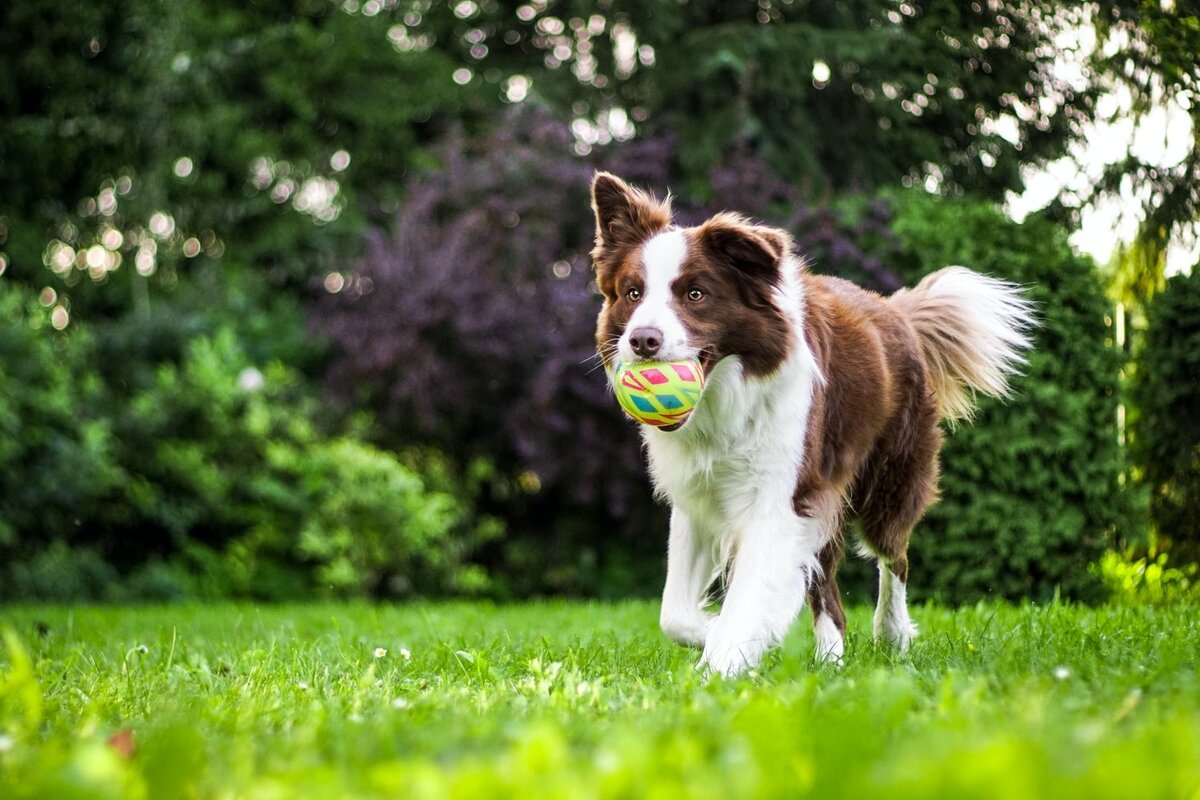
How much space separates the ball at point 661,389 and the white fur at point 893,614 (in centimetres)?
141

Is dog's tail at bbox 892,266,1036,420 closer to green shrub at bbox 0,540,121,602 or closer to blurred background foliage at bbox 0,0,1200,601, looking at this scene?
blurred background foliage at bbox 0,0,1200,601

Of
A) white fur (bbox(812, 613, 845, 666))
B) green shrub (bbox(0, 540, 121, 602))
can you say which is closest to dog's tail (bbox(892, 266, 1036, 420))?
white fur (bbox(812, 613, 845, 666))

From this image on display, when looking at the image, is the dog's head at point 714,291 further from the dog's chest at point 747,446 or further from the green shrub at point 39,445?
the green shrub at point 39,445

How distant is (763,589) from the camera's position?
3918mm

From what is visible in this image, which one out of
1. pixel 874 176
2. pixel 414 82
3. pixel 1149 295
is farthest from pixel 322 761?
pixel 414 82

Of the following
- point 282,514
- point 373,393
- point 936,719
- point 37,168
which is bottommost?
point 282,514

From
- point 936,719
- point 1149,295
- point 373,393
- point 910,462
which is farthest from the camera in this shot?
point 373,393

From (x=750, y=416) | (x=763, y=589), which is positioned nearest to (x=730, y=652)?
(x=763, y=589)

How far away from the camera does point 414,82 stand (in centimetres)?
1344

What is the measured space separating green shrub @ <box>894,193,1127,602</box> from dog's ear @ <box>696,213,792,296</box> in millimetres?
3352

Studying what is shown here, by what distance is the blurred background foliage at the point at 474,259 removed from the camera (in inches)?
245

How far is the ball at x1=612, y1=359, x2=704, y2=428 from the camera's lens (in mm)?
3805

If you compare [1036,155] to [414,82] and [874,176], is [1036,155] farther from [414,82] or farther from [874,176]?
[414,82]

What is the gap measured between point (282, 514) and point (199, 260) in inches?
151
